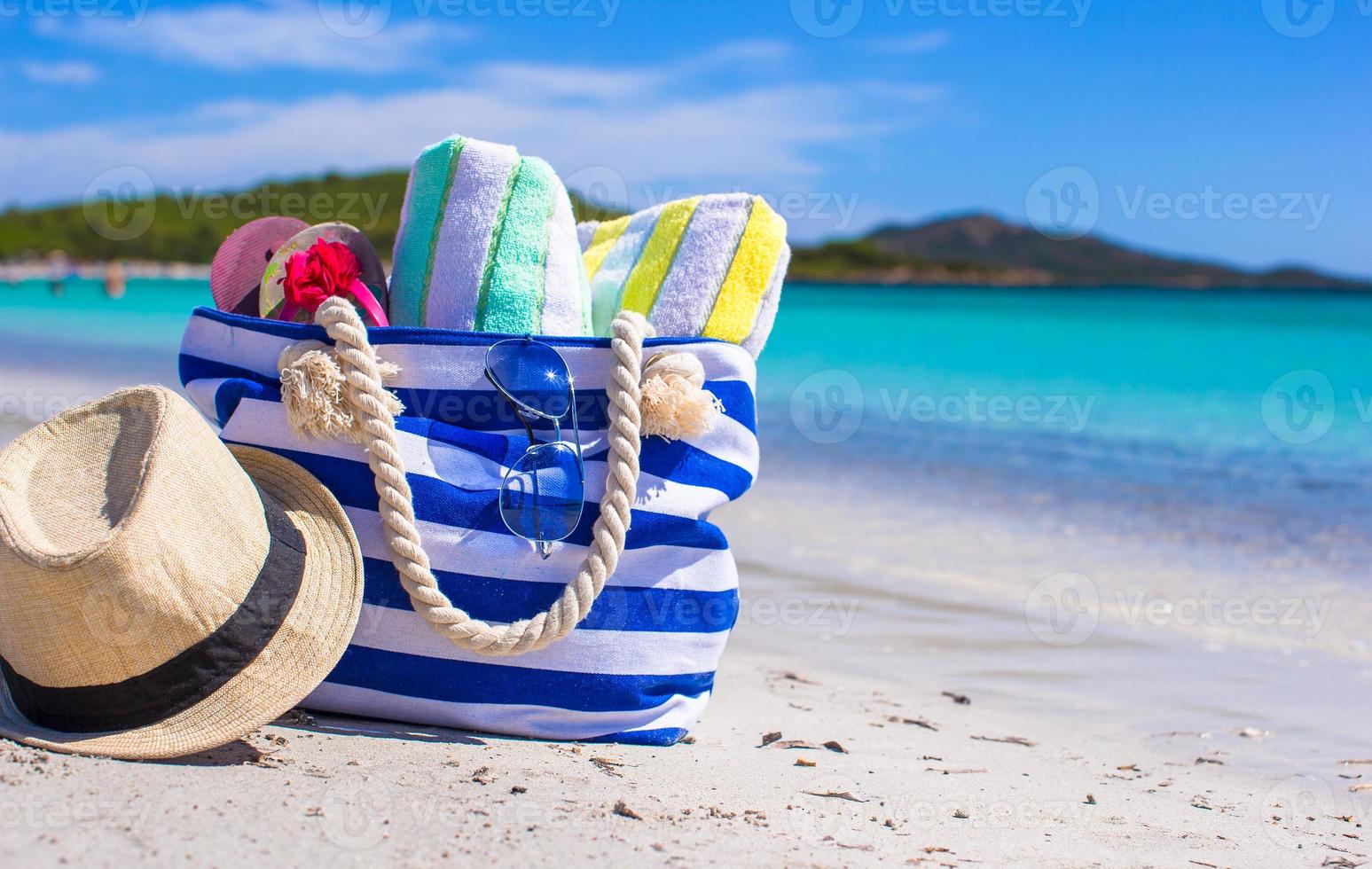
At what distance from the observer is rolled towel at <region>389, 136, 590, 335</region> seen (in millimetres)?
2678

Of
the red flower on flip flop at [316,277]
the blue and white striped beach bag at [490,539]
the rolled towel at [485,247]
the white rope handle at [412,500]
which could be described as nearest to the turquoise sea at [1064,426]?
the blue and white striped beach bag at [490,539]

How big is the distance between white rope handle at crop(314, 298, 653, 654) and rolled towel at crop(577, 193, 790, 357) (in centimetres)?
33

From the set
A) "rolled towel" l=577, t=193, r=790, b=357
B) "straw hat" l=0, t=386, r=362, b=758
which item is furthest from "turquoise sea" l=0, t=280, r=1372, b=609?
"straw hat" l=0, t=386, r=362, b=758

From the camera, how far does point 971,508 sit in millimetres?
6926

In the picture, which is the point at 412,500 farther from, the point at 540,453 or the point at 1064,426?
the point at 1064,426

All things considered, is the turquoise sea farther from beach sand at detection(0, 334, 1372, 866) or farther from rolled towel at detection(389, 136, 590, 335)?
rolled towel at detection(389, 136, 590, 335)

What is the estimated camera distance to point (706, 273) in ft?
9.28

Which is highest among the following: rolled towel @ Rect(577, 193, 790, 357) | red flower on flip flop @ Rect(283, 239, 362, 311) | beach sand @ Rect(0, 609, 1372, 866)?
rolled towel @ Rect(577, 193, 790, 357)

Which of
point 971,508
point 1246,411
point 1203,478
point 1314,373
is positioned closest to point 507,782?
point 971,508

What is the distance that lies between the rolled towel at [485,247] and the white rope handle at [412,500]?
29 cm

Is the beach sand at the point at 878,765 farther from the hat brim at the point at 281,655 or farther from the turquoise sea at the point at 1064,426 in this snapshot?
the turquoise sea at the point at 1064,426

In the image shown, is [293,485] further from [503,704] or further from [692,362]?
[692,362]

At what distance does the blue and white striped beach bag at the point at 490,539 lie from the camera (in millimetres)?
2445

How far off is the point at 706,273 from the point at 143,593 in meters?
1.49
